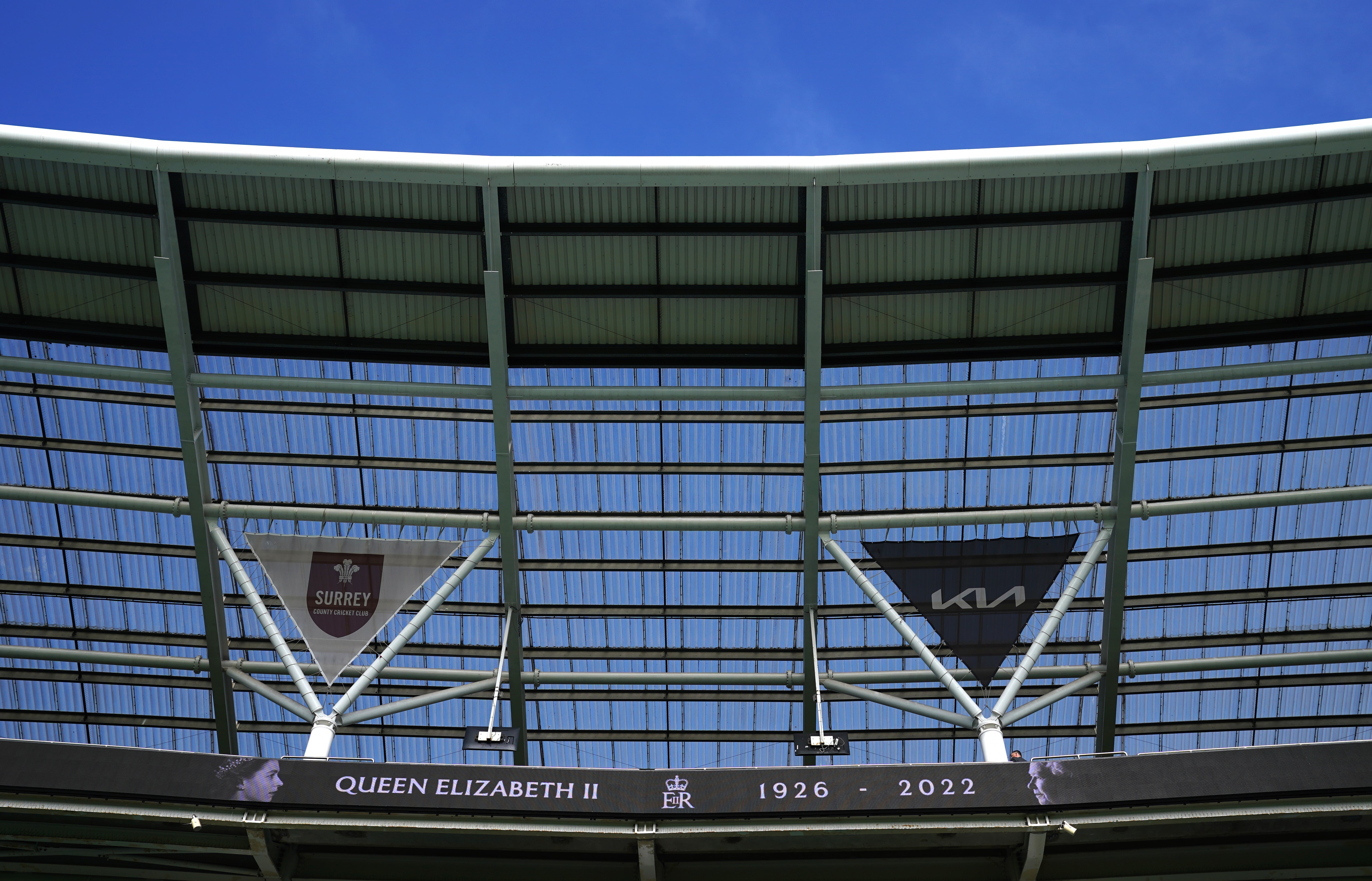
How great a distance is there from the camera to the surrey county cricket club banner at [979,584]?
79.0 ft

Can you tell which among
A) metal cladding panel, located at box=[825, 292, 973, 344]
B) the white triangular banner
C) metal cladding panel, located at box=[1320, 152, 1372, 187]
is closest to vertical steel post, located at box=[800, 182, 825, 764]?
metal cladding panel, located at box=[825, 292, 973, 344]

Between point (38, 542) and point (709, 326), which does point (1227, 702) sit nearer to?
point (709, 326)

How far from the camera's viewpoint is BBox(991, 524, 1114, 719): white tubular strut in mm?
22969

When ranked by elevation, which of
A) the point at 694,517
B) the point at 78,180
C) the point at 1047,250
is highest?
the point at 78,180

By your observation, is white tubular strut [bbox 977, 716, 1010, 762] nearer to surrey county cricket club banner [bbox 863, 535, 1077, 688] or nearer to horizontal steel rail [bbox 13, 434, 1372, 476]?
surrey county cricket club banner [bbox 863, 535, 1077, 688]

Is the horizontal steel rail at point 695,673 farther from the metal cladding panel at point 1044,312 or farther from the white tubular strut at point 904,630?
the metal cladding panel at point 1044,312

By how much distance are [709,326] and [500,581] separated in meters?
8.66

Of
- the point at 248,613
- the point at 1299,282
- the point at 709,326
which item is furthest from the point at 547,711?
the point at 1299,282

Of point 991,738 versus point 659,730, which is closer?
point 991,738

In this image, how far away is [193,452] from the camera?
24.0 m

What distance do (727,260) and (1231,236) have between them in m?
11.1

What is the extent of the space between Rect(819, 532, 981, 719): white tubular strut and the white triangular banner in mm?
8861

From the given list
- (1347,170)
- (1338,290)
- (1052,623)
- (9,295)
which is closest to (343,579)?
(9,295)

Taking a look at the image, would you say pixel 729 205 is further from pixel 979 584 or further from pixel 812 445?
pixel 979 584
